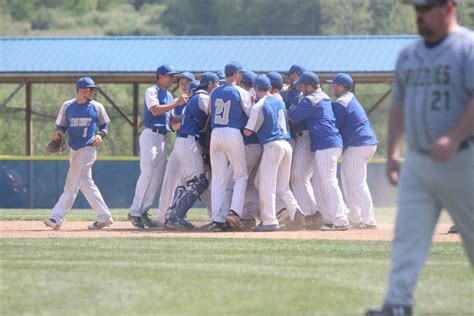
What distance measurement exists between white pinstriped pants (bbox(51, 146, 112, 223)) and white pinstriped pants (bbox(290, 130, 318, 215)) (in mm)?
2546

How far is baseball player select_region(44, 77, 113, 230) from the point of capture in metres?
16.2

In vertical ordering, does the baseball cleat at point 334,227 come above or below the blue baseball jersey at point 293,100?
below

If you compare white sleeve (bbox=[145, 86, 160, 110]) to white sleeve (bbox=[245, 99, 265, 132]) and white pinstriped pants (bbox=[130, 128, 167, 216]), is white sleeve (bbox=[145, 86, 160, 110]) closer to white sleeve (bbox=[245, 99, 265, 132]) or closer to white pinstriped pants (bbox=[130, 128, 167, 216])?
white pinstriped pants (bbox=[130, 128, 167, 216])

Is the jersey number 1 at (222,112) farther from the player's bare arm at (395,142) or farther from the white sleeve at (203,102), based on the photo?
the player's bare arm at (395,142)

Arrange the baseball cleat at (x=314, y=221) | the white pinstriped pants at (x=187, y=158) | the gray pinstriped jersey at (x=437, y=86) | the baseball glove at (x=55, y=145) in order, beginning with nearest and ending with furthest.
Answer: the gray pinstriped jersey at (x=437, y=86)
the white pinstriped pants at (x=187, y=158)
the baseball cleat at (x=314, y=221)
the baseball glove at (x=55, y=145)

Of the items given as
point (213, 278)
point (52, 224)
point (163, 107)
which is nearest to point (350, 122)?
point (163, 107)

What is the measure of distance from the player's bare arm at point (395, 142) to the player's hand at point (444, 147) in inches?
22.9

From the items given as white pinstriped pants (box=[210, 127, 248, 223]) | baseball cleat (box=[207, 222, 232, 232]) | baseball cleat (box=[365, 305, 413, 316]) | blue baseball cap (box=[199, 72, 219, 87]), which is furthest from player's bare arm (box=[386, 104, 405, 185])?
blue baseball cap (box=[199, 72, 219, 87])

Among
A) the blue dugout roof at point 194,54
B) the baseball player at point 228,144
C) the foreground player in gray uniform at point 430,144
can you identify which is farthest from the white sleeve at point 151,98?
the blue dugout roof at point 194,54

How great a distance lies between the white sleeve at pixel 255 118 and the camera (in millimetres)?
15320

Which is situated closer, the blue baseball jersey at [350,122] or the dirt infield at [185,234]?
the dirt infield at [185,234]

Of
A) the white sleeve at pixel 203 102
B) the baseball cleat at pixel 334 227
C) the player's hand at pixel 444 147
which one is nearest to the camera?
the player's hand at pixel 444 147

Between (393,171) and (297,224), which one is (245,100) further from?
(393,171)

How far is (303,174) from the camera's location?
16.6m
